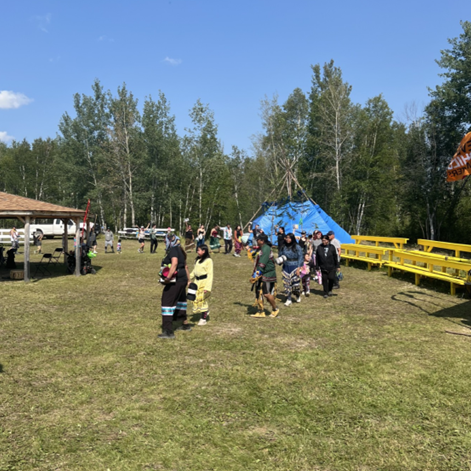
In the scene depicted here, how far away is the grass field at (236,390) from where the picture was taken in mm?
3812

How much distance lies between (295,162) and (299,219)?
6.93 meters

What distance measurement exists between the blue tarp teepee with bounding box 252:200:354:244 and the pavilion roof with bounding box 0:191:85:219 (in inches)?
471

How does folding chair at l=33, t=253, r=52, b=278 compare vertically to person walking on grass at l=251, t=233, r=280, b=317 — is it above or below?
below

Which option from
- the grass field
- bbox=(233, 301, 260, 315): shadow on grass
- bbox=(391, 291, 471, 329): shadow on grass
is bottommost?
the grass field

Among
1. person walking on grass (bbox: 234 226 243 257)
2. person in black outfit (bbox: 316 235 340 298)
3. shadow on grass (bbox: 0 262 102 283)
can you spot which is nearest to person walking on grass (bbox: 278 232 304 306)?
person in black outfit (bbox: 316 235 340 298)

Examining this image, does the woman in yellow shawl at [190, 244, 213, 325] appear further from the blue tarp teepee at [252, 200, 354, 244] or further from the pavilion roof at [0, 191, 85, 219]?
the blue tarp teepee at [252, 200, 354, 244]

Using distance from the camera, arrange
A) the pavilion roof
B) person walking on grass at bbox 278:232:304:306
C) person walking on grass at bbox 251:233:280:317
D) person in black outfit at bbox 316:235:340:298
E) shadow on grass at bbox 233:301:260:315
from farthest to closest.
A: the pavilion roof
person in black outfit at bbox 316:235:340:298
person walking on grass at bbox 278:232:304:306
shadow on grass at bbox 233:301:260:315
person walking on grass at bbox 251:233:280:317

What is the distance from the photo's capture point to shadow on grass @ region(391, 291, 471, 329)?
29.9ft

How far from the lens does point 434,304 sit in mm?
10414

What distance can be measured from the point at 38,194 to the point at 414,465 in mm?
53501

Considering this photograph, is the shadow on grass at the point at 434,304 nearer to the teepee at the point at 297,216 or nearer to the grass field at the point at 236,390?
the grass field at the point at 236,390

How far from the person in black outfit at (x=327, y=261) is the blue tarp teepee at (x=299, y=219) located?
36.7 feet

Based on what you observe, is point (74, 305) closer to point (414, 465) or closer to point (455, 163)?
point (414, 465)

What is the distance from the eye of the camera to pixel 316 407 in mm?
4742
